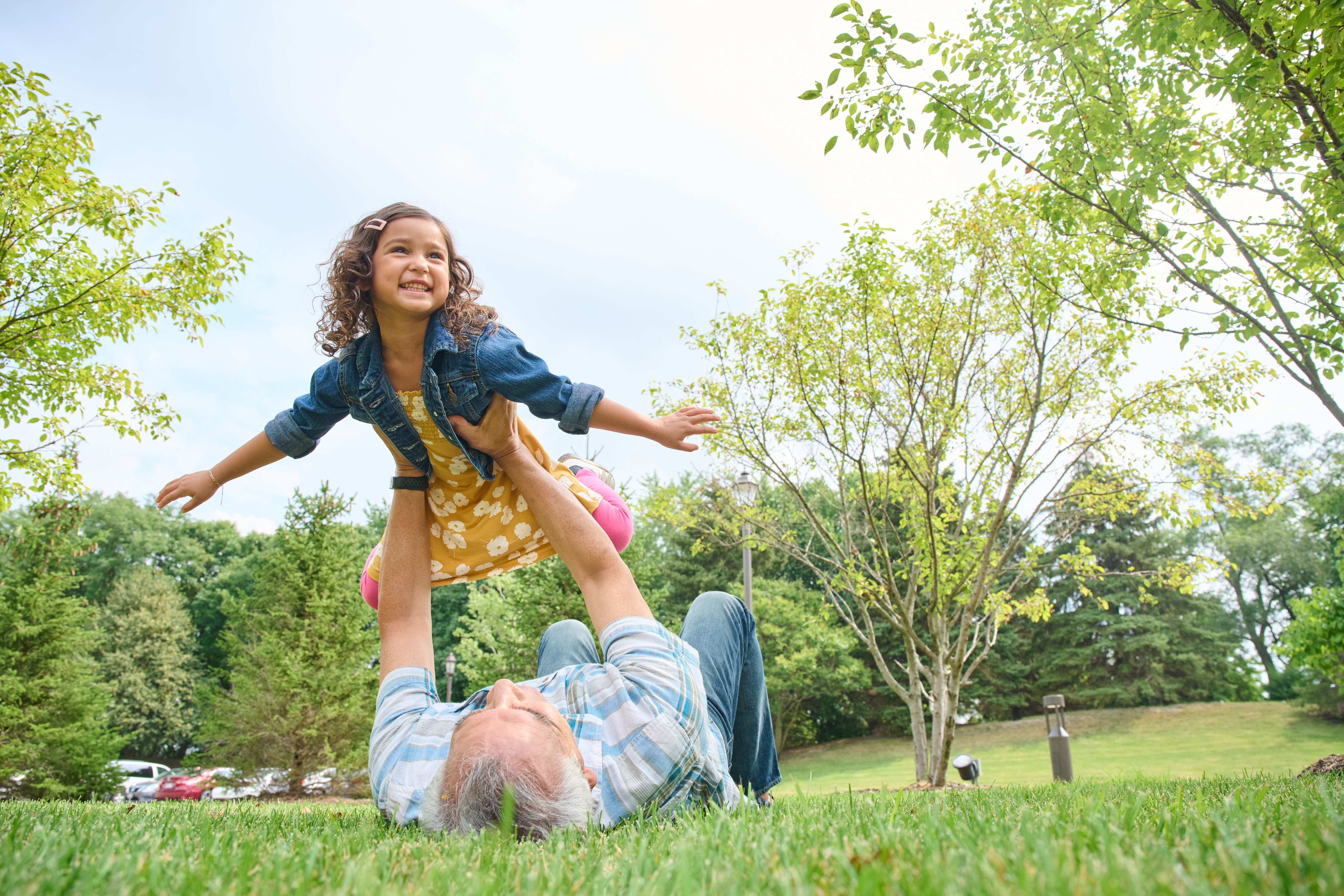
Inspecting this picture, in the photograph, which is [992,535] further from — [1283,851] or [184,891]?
[184,891]

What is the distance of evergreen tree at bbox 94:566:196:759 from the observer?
96.1 feet

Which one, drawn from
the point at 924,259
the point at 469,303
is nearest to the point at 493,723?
the point at 469,303

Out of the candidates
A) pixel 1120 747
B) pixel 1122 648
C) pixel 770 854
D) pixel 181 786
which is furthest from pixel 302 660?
pixel 1122 648

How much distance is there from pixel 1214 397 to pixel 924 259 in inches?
154

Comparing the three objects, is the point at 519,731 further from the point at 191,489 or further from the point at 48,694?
the point at 48,694

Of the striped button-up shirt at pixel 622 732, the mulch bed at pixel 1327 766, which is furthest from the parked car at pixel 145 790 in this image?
the mulch bed at pixel 1327 766

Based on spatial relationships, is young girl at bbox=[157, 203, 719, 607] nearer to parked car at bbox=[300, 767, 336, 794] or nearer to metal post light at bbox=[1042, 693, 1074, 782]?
metal post light at bbox=[1042, 693, 1074, 782]

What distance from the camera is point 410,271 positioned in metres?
2.94

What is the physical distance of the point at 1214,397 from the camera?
9.19 meters

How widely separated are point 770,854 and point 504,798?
688 mm

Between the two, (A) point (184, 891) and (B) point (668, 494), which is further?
(B) point (668, 494)

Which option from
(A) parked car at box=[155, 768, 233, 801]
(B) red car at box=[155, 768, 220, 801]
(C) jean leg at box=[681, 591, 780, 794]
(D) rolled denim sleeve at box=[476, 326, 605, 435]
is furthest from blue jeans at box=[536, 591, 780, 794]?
(B) red car at box=[155, 768, 220, 801]

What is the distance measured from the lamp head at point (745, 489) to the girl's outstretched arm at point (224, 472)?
869 cm

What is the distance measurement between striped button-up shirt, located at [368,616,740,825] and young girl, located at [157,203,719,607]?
0.86m
